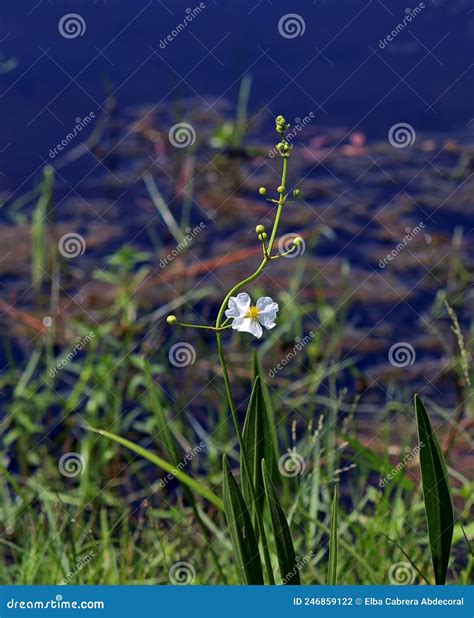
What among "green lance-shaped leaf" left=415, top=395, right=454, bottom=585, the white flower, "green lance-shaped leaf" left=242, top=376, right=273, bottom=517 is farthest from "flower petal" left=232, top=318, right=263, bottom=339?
"green lance-shaped leaf" left=415, top=395, right=454, bottom=585

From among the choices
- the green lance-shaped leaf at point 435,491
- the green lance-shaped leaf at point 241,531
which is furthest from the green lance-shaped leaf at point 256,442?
the green lance-shaped leaf at point 435,491

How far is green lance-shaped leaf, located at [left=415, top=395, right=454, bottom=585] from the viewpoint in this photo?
154 centimetres

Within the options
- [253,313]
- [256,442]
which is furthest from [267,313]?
[256,442]

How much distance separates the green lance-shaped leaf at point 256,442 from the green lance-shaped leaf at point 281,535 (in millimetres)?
50

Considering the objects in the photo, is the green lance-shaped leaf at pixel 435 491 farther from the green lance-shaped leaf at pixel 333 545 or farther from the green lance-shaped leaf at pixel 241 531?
the green lance-shaped leaf at pixel 241 531

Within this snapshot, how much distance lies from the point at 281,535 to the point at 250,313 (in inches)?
14.6

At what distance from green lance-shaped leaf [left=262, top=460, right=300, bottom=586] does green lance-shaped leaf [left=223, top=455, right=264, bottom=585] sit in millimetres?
38

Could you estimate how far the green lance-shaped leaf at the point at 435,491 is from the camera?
1538 millimetres

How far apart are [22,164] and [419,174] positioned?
1327 mm

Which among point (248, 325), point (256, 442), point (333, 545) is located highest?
point (248, 325)

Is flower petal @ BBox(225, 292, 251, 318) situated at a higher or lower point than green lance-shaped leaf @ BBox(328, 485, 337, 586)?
higher

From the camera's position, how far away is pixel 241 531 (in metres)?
1.57

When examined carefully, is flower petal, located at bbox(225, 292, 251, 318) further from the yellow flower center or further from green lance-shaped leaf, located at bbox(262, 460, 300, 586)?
green lance-shaped leaf, located at bbox(262, 460, 300, 586)

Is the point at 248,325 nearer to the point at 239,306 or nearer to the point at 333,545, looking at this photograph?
the point at 239,306
